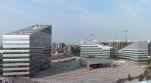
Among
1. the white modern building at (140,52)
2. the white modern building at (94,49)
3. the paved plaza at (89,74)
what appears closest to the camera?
the paved plaza at (89,74)

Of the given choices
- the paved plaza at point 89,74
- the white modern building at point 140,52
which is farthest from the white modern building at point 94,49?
the paved plaza at point 89,74

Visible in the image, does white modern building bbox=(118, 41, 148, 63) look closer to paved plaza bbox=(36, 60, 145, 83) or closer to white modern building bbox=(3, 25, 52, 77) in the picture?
paved plaza bbox=(36, 60, 145, 83)

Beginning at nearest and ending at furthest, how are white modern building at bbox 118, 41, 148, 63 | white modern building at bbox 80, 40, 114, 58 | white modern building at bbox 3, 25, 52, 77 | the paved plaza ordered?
1. white modern building at bbox 3, 25, 52, 77
2. the paved plaza
3. white modern building at bbox 118, 41, 148, 63
4. white modern building at bbox 80, 40, 114, 58

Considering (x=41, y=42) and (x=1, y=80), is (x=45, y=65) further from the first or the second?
(x=1, y=80)

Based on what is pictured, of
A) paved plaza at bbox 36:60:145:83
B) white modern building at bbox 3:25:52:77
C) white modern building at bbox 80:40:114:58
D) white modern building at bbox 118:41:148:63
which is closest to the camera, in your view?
white modern building at bbox 3:25:52:77

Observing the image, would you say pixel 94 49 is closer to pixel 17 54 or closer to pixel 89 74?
pixel 89 74

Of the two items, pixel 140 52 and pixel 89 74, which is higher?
pixel 140 52

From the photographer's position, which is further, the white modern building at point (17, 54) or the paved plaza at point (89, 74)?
the paved plaza at point (89, 74)

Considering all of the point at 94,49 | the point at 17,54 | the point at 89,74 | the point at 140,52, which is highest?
the point at 94,49

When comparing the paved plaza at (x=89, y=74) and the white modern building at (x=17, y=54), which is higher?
the white modern building at (x=17, y=54)

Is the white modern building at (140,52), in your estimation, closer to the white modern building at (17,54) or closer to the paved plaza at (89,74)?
the paved plaza at (89,74)

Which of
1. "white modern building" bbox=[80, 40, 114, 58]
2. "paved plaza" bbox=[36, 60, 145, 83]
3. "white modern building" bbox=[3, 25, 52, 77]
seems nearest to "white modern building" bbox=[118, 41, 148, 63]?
"white modern building" bbox=[80, 40, 114, 58]

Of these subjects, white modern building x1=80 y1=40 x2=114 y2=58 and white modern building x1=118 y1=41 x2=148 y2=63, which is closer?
white modern building x1=118 y1=41 x2=148 y2=63

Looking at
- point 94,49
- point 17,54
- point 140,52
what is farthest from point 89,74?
point 94,49
